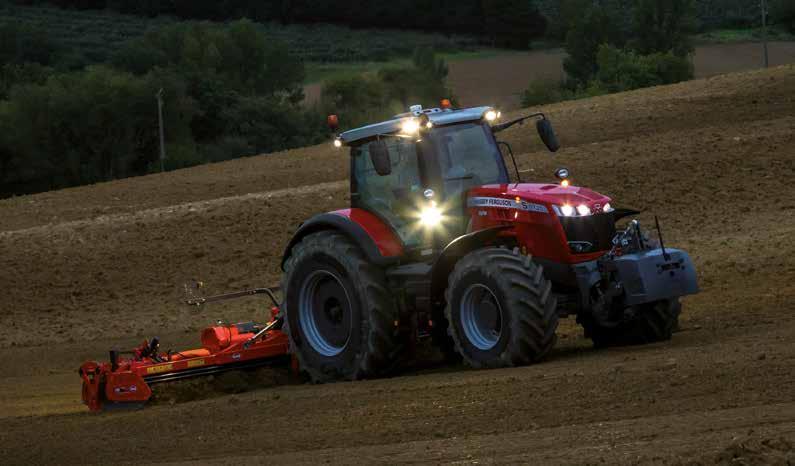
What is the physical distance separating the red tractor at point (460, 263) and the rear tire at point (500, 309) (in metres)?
0.01

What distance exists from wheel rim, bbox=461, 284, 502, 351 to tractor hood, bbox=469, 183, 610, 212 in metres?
0.91

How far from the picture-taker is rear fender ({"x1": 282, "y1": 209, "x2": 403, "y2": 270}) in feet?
41.2

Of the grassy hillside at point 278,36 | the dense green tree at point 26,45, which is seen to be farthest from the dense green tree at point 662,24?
the dense green tree at point 26,45

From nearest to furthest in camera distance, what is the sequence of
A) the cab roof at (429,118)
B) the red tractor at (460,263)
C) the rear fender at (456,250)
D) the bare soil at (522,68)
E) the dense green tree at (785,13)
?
the red tractor at (460,263)
the rear fender at (456,250)
the cab roof at (429,118)
the bare soil at (522,68)
the dense green tree at (785,13)

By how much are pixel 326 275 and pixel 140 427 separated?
267 centimetres

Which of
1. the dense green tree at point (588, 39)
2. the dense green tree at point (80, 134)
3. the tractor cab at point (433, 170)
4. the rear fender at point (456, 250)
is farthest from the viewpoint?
the dense green tree at point (588, 39)

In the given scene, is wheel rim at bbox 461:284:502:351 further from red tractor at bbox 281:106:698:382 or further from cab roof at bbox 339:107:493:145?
cab roof at bbox 339:107:493:145

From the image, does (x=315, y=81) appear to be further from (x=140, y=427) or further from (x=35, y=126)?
(x=140, y=427)

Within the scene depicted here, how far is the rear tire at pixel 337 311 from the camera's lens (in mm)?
12531

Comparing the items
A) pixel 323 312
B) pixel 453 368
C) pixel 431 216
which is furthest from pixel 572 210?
pixel 323 312

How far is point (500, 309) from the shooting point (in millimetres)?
11609

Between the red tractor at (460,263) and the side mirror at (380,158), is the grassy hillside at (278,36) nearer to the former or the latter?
the red tractor at (460,263)

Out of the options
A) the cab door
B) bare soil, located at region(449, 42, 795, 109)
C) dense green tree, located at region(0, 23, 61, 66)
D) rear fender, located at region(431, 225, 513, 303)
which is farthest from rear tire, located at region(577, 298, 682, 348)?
dense green tree, located at region(0, 23, 61, 66)

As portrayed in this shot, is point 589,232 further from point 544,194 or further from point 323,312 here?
point 323,312
